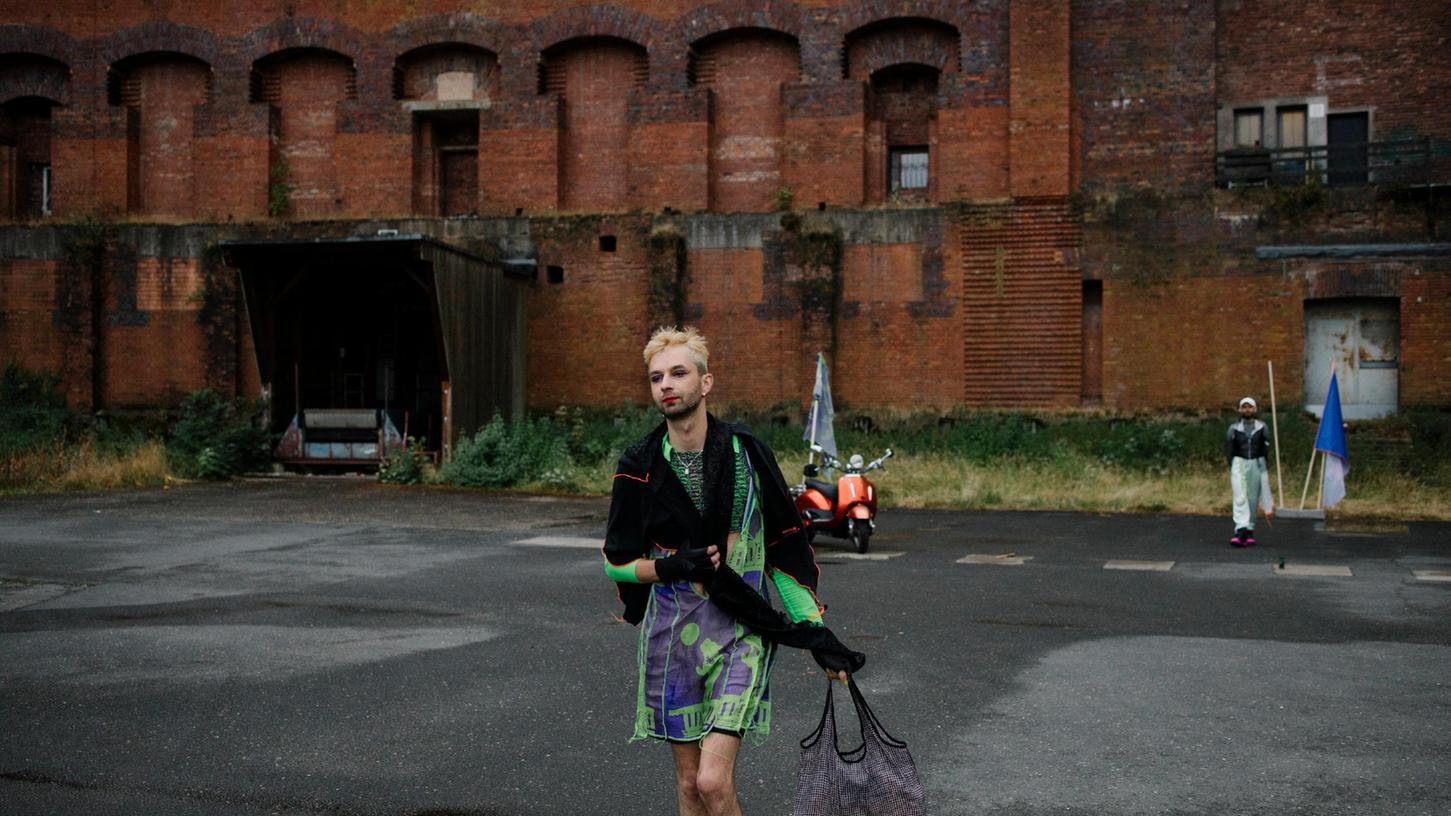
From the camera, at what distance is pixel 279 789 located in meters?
5.40

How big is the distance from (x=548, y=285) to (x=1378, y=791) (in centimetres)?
2280

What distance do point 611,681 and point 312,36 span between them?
2460cm

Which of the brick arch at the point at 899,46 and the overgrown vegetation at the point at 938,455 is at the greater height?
the brick arch at the point at 899,46

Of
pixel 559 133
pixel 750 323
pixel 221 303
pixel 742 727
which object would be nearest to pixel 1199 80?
pixel 750 323

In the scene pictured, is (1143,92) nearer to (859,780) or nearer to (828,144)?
(828,144)

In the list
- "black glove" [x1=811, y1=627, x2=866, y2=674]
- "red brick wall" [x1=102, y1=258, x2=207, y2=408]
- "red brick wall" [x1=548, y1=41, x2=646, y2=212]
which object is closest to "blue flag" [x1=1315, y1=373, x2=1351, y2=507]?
"black glove" [x1=811, y1=627, x2=866, y2=674]

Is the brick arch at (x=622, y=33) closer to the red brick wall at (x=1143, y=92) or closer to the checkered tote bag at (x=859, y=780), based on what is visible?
the red brick wall at (x=1143, y=92)

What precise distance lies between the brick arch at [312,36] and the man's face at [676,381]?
26.5m

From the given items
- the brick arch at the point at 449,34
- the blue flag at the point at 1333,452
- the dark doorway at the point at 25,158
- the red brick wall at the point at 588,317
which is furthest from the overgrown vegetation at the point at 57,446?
the blue flag at the point at 1333,452

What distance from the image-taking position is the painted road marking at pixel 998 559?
1268 cm

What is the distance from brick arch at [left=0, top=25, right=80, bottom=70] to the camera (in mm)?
29047

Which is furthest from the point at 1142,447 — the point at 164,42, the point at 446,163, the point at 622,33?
the point at 164,42

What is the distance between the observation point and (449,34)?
2788 cm

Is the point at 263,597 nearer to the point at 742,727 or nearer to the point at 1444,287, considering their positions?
the point at 742,727
